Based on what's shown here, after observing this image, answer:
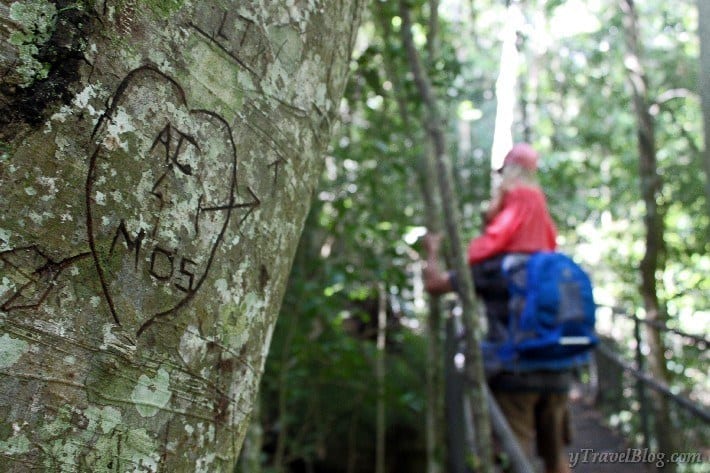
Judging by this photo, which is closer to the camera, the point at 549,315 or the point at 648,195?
the point at 549,315

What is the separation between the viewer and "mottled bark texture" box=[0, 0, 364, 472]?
0.75m

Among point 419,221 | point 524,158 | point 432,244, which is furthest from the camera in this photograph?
point 419,221

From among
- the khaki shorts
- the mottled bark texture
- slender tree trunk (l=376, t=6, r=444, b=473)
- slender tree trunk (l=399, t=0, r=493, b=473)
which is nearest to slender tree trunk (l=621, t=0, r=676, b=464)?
slender tree trunk (l=376, t=6, r=444, b=473)

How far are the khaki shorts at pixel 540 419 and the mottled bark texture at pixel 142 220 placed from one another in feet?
7.30

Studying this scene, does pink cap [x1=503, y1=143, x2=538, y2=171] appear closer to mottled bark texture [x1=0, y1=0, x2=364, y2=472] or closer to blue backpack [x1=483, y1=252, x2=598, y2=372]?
blue backpack [x1=483, y1=252, x2=598, y2=372]

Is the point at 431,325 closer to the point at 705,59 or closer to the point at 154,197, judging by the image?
the point at 705,59

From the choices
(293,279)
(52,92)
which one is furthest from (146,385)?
(293,279)

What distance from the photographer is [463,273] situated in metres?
2.82

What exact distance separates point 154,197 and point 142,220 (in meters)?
0.03

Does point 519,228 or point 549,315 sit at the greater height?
point 519,228

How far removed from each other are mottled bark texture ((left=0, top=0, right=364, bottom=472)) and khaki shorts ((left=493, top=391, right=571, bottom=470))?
7.30ft

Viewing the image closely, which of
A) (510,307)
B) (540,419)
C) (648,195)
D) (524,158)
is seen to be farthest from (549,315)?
(648,195)

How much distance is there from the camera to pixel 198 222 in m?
0.89

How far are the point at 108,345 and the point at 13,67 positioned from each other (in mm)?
348
